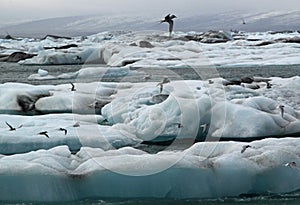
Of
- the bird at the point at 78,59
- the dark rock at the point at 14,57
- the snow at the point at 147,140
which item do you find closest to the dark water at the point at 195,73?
the bird at the point at 78,59

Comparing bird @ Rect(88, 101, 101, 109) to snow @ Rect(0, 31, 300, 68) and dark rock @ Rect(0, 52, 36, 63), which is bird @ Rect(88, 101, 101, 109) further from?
dark rock @ Rect(0, 52, 36, 63)

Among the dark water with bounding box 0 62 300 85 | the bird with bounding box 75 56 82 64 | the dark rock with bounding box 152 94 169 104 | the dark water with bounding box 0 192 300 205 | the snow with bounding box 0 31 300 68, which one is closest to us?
the dark water with bounding box 0 192 300 205

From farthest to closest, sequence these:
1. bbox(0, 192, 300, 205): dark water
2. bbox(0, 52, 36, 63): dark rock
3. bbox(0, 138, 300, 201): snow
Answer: bbox(0, 52, 36, 63): dark rock
bbox(0, 138, 300, 201): snow
bbox(0, 192, 300, 205): dark water

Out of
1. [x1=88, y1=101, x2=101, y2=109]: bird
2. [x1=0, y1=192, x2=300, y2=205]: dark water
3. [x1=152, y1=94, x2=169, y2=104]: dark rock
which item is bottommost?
[x1=88, y1=101, x2=101, y2=109]: bird

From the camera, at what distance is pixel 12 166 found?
269 inches

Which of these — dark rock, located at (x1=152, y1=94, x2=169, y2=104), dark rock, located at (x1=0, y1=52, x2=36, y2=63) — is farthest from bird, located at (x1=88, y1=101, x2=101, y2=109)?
dark rock, located at (x1=0, y1=52, x2=36, y2=63)

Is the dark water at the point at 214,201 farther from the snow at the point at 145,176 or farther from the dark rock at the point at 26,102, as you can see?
the dark rock at the point at 26,102

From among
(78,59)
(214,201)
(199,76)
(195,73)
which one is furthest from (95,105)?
(78,59)

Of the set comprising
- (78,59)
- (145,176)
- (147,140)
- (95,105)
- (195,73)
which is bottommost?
(78,59)

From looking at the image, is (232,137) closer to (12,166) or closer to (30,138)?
(30,138)

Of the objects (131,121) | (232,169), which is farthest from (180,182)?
(131,121)

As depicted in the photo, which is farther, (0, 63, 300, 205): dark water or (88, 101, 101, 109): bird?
(88, 101, 101, 109): bird

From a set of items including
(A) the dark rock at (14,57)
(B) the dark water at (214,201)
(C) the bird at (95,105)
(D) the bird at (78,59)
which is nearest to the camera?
(B) the dark water at (214,201)

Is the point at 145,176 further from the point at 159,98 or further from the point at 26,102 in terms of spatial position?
the point at 26,102
